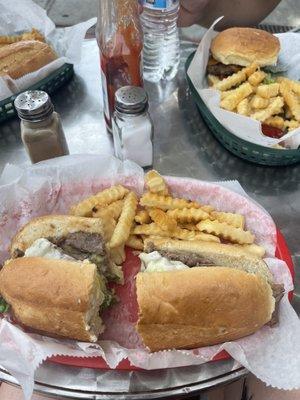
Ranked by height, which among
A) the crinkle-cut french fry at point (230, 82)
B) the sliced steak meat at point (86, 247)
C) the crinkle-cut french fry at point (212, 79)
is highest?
the crinkle-cut french fry at point (230, 82)

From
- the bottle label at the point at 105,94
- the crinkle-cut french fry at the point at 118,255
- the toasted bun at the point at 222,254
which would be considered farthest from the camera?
the bottle label at the point at 105,94

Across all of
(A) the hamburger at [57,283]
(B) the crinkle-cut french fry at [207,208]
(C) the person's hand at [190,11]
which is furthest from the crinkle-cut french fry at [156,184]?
(C) the person's hand at [190,11]

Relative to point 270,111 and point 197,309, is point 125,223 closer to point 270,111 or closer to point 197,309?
point 197,309

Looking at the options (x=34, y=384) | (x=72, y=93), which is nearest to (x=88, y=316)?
(x=34, y=384)

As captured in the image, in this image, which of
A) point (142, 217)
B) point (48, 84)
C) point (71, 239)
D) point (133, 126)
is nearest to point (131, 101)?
point (133, 126)

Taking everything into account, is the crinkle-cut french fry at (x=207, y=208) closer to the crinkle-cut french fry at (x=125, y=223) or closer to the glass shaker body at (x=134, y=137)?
the crinkle-cut french fry at (x=125, y=223)

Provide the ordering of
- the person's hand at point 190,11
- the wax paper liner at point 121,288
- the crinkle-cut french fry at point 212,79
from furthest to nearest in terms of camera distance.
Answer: the person's hand at point 190,11 → the crinkle-cut french fry at point 212,79 → the wax paper liner at point 121,288
